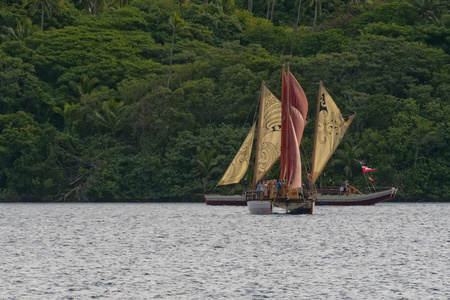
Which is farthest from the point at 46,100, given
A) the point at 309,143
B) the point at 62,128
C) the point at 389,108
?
the point at 389,108

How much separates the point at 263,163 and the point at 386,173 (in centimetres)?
1930

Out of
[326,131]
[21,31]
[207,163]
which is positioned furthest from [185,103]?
[21,31]

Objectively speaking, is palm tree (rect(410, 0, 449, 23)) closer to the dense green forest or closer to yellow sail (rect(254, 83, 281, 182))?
the dense green forest

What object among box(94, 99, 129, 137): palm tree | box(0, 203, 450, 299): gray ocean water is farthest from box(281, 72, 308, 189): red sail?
box(94, 99, 129, 137): palm tree

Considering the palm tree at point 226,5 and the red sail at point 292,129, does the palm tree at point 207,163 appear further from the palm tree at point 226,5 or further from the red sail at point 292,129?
the palm tree at point 226,5

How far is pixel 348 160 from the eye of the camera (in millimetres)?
85500

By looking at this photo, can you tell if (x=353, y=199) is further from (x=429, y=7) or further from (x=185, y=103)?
(x=429, y=7)

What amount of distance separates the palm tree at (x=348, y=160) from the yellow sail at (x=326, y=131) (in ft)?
22.4

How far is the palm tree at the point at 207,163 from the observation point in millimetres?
86125

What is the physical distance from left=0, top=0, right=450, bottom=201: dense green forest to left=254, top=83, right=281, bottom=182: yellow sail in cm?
1645

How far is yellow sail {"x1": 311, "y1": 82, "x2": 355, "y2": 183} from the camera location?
77250 millimetres

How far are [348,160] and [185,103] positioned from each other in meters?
19.3

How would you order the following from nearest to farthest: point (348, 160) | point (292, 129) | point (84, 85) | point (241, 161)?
point (292, 129)
point (241, 161)
point (348, 160)
point (84, 85)

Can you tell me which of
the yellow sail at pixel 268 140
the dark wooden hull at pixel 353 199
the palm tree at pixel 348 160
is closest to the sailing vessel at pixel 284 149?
the yellow sail at pixel 268 140
